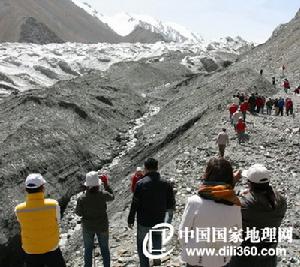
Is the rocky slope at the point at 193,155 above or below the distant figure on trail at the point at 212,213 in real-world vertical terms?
below

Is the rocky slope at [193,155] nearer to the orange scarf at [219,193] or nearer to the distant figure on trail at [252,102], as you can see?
the distant figure on trail at [252,102]

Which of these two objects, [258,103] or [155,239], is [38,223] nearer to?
[155,239]

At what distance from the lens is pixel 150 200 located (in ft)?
24.2

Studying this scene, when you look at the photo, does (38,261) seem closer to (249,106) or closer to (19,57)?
(249,106)

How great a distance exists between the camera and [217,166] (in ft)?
17.8

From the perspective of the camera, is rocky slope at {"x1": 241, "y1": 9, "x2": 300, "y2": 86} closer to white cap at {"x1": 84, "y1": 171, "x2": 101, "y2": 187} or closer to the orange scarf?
white cap at {"x1": 84, "y1": 171, "x2": 101, "y2": 187}

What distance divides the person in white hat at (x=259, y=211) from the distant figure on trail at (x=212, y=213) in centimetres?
31

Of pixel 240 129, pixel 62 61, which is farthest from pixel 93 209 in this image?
pixel 62 61

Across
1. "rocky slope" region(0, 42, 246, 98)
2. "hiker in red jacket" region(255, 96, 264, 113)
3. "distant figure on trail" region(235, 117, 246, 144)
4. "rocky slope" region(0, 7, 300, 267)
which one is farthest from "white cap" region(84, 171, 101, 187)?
"rocky slope" region(0, 42, 246, 98)

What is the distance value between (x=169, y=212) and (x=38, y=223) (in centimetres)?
197

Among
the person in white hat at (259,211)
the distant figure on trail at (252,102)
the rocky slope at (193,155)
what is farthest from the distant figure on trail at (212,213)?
the distant figure on trail at (252,102)

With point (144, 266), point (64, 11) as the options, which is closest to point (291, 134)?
point (144, 266)

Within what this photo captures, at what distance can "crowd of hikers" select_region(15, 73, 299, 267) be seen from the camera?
539cm

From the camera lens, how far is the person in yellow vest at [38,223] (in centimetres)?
660
